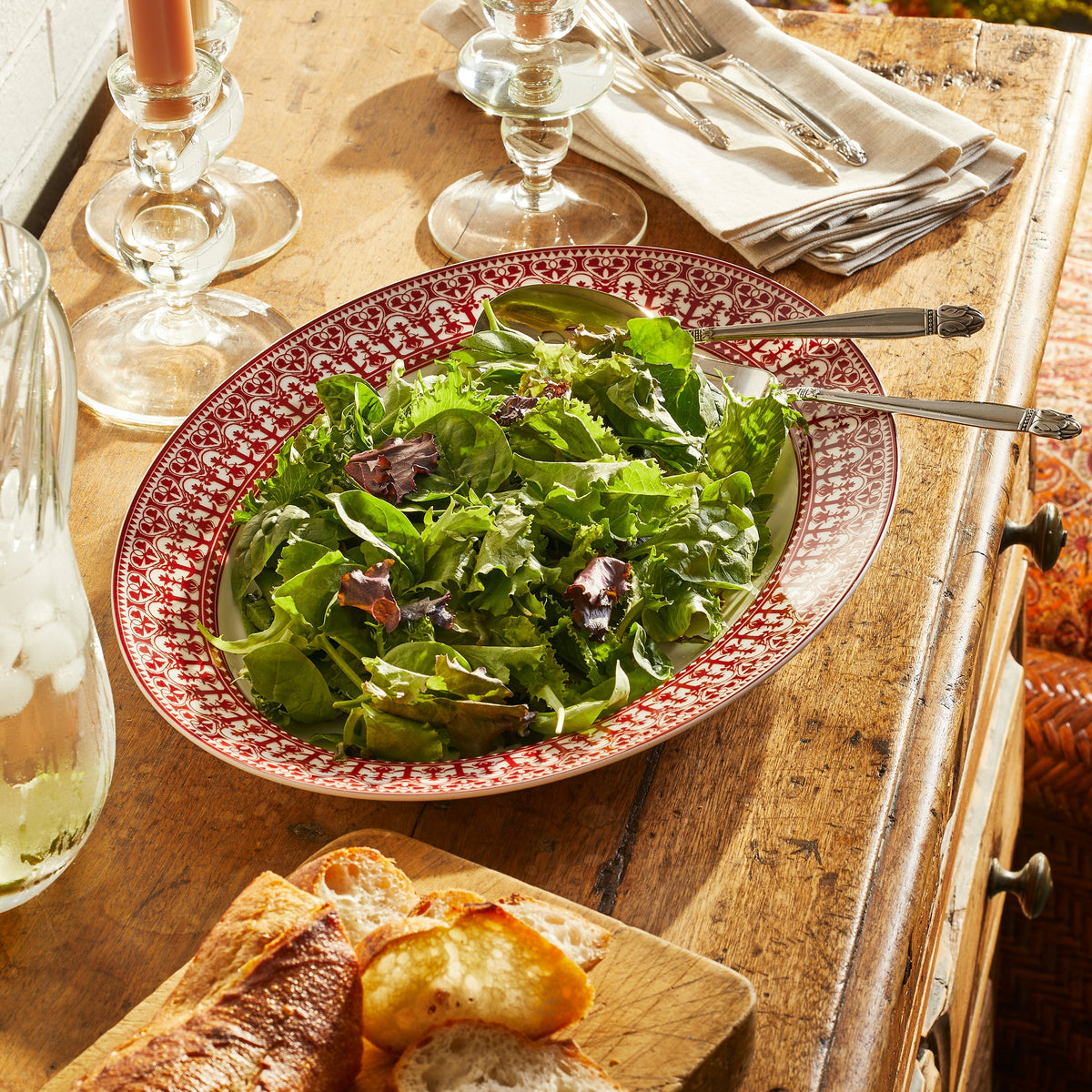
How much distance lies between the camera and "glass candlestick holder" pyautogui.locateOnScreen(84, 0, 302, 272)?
1283 mm

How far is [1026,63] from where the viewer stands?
1.57 metres

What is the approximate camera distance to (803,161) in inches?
53.1

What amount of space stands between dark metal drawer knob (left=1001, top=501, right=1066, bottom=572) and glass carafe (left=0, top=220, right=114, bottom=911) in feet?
2.76

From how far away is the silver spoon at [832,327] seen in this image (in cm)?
95

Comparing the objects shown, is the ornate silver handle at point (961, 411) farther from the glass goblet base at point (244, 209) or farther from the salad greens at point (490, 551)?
the glass goblet base at point (244, 209)

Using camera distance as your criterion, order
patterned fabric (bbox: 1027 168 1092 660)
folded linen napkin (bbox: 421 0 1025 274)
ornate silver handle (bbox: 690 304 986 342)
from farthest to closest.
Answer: patterned fabric (bbox: 1027 168 1092 660) → folded linen napkin (bbox: 421 0 1025 274) → ornate silver handle (bbox: 690 304 986 342)

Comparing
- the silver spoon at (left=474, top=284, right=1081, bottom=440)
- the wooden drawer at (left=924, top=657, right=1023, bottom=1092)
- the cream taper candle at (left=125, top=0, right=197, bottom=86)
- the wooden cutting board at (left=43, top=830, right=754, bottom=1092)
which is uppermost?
the cream taper candle at (left=125, top=0, right=197, bottom=86)

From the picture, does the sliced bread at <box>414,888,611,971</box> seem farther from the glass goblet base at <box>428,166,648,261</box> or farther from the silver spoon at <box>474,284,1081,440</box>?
the glass goblet base at <box>428,166,648,261</box>

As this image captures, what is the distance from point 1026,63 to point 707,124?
1.65 feet

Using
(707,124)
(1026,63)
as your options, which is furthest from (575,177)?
(1026,63)

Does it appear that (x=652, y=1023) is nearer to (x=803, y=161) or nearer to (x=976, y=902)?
(x=976, y=902)

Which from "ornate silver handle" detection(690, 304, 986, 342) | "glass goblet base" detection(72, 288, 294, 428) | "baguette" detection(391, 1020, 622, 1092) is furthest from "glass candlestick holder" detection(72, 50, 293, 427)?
"baguette" detection(391, 1020, 622, 1092)

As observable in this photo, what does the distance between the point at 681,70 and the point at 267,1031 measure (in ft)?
4.12

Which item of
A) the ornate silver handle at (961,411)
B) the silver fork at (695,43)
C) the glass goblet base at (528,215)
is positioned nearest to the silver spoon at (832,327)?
the ornate silver handle at (961,411)
